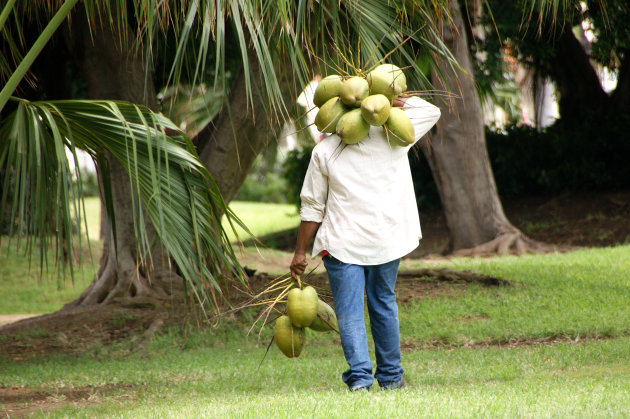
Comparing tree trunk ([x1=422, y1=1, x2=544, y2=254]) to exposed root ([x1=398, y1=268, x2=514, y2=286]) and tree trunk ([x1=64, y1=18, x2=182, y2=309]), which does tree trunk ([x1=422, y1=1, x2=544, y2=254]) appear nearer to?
exposed root ([x1=398, y1=268, x2=514, y2=286])

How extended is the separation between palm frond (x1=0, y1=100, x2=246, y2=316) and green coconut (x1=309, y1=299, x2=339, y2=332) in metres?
0.58

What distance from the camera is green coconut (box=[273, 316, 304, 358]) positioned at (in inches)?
169

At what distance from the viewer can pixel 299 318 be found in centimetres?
423

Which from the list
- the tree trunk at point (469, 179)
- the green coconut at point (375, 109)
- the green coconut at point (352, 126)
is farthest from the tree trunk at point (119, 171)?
the tree trunk at point (469, 179)

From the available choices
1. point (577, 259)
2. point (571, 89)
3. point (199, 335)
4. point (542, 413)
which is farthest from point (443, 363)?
point (571, 89)

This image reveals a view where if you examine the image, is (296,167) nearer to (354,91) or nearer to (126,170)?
(126,170)

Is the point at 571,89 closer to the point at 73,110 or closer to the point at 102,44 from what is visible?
A: the point at 102,44

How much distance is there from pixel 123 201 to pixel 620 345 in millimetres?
5937

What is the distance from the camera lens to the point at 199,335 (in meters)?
7.96

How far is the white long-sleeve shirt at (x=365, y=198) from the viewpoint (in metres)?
4.35

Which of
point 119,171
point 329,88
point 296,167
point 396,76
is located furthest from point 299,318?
point 296,167

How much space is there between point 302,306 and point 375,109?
1.16 meters

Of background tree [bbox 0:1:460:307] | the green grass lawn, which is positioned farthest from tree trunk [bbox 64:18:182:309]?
the green grass lawn

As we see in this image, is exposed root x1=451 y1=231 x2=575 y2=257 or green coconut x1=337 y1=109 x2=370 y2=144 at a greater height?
green coconut x1=337 y1=109 x2=370 y2=144
